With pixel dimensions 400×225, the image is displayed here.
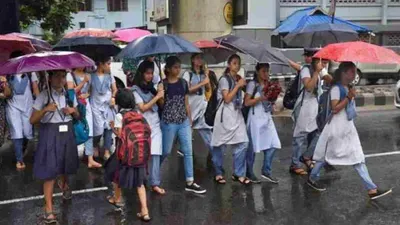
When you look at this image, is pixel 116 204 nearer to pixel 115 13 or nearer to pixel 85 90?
pixel 85 90

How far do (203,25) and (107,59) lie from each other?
431 cm

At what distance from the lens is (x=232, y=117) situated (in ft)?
21.1

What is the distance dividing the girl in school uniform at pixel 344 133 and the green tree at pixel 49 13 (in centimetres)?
1075

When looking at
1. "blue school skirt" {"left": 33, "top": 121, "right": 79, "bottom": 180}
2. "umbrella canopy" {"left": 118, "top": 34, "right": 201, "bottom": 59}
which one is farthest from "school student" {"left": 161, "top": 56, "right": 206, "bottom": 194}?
"blue school skirt" {"left": 33, "top": 121, "right": 79, "bottom": 180}

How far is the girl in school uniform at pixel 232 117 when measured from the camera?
249 inches

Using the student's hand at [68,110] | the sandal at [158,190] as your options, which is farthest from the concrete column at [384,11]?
the student's hand at [68,110]

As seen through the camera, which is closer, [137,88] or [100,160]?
[137,88]

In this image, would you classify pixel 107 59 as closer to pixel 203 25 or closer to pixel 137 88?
pixel 137 88

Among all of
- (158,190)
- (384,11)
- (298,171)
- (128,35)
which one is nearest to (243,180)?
(298,171)

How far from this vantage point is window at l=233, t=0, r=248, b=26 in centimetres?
1141

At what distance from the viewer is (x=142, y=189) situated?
17.5 feet

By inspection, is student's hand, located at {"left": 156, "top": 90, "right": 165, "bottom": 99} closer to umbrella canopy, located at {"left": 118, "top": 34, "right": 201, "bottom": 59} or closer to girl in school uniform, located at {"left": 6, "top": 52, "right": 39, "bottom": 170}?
umbrella canopy, located at {"left": 118, "top": 34, "right": 201, "bottom": 59}

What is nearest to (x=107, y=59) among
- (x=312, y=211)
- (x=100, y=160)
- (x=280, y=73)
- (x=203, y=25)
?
(x=100, y=160)

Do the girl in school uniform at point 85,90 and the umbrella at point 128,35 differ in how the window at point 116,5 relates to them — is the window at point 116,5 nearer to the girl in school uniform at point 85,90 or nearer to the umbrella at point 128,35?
the umbrella at point 128,35
